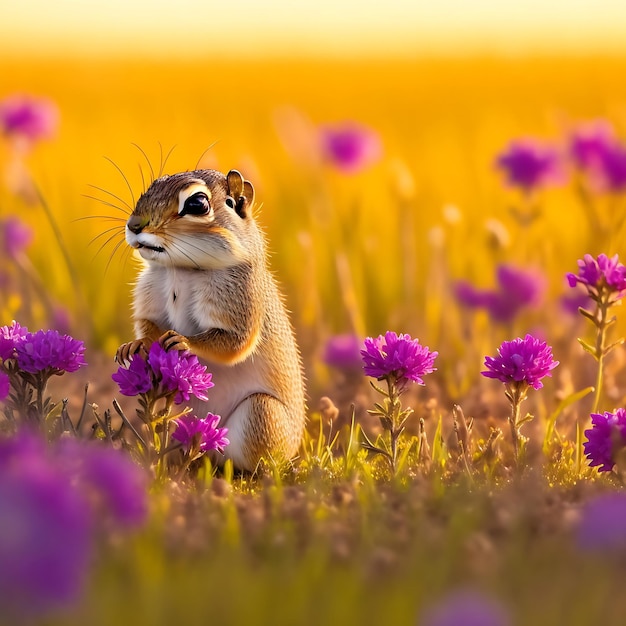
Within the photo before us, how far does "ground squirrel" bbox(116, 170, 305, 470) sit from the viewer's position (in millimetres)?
4297

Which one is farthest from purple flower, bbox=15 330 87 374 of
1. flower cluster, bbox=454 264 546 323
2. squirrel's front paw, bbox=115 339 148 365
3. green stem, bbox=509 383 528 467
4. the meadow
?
flower cluster, bbox=454 264 546 323

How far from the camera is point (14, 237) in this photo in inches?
258

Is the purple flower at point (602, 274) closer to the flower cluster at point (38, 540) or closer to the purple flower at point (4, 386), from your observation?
the purple flower at point (4, 386)

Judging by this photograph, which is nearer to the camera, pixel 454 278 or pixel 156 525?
pixel 156 525

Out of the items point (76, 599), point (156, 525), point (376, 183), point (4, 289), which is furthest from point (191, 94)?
point (76, 599)

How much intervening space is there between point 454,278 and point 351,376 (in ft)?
4.84

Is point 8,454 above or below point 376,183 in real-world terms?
below

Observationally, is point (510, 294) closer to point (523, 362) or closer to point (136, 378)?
point (523, 362)

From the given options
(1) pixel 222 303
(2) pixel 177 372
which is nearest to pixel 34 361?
(2) pixel 177 372

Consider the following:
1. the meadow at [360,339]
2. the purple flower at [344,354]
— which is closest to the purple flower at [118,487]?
the meadow at [360,339]

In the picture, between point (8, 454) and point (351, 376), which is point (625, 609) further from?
point (351, 376)

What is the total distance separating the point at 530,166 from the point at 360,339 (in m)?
1.47

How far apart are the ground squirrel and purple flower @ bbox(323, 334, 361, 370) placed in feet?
4.53

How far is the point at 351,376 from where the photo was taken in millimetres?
6402
